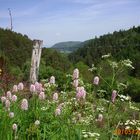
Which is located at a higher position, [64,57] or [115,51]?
[115,51]

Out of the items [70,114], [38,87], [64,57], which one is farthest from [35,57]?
[64,57]

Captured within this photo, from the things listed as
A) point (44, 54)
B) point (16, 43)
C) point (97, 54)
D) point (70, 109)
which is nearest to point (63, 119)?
point (70, 109)

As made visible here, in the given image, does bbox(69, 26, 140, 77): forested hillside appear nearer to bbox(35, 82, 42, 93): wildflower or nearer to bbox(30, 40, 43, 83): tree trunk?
bbox(30, 40, 43, 83): tree trunk

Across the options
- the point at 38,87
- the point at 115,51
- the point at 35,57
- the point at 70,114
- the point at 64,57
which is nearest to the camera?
the point at 70,114

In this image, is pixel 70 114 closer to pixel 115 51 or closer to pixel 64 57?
pixel 64 57

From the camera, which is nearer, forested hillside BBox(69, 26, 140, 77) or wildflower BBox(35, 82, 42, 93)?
wildflower BBox(35, 82, 42, 93)

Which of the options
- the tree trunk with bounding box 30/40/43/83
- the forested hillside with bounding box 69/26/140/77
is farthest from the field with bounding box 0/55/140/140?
the forested hillside with bounding box 69/26/140/77

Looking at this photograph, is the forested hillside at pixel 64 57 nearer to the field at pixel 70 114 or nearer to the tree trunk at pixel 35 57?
the tree trunk at pixel 35 57

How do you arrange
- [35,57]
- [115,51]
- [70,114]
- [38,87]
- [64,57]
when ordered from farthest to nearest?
[115,51] < [64,57] < [35,57] < [38,87] < [70,114]

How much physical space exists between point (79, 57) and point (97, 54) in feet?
31.0

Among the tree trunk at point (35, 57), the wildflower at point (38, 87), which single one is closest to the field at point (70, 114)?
the wildflower at point (38, 87)

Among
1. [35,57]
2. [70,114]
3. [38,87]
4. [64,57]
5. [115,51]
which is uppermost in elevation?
[35,57]

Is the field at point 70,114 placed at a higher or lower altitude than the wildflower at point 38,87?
lower

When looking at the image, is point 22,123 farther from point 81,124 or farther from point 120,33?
point 120,33
